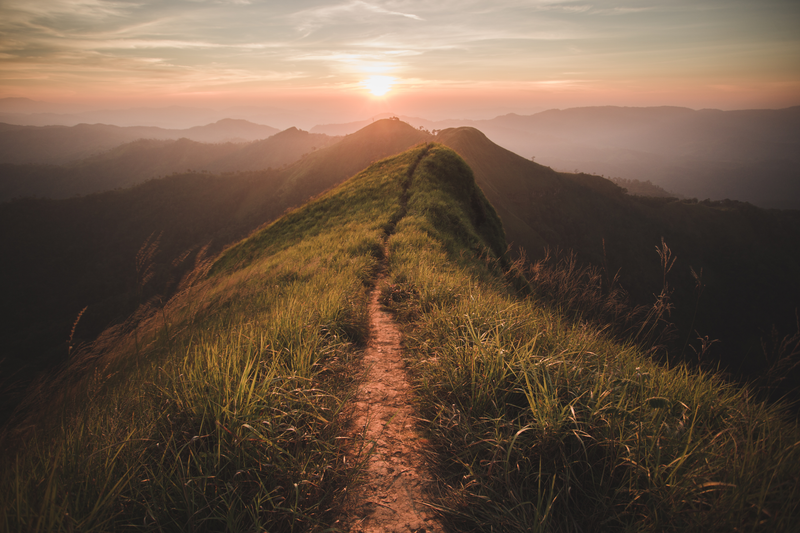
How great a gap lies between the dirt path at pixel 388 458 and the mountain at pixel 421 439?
43 mm

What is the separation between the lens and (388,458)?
2592 millimetres

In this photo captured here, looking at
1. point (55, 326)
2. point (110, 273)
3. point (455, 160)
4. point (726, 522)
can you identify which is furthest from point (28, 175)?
point (726, 522)

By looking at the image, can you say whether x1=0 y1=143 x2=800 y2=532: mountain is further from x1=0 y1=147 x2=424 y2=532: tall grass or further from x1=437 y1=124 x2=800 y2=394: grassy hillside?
x1=437 y1=124 x2=800 y2=394: grassy hillside

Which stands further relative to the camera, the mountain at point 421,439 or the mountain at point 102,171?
Answer: the mountain at point 102,171

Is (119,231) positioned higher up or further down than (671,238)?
Result: further down

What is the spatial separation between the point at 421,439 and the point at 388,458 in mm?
359

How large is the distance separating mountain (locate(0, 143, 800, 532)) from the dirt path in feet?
0.14

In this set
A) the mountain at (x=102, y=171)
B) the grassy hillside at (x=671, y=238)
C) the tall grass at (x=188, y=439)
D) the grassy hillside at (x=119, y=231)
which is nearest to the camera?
the tall grass at (x=188, y=439)

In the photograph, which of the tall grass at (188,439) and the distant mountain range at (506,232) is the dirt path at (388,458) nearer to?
the tall grass at (188,439)

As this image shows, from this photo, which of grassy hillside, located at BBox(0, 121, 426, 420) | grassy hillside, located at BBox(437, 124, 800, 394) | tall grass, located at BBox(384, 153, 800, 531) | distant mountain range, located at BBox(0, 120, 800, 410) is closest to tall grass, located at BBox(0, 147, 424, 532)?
tall grass, located at BBox(384, 153, 800, 531)

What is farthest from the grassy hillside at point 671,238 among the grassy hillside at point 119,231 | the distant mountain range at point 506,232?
the grassy hillside at point 119,231

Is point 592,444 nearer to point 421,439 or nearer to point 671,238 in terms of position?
point 421,439

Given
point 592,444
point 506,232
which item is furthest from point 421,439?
point 506,232

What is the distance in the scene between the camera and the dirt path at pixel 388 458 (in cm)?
214
